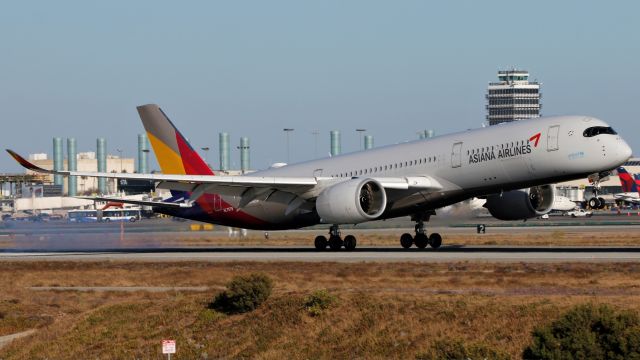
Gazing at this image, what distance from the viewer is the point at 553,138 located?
144 ft

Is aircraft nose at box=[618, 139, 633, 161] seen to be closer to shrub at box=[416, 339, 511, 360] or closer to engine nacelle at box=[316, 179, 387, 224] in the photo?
engine nacelle at box=[316, 179, 387, 224]

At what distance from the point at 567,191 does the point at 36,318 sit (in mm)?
135902

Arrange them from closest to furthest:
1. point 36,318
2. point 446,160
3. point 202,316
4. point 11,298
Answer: point 202,316, point 36,318, point 11,298, point 446,160

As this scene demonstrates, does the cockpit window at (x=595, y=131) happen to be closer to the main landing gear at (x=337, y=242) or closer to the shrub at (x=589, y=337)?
the main landing gear at (x=337, y=242)

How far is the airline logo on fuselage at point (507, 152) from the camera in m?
44.3

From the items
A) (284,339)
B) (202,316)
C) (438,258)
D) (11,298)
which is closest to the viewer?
(284,339)

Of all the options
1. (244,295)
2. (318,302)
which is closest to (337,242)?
(244,295)

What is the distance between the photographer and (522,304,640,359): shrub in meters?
22.7

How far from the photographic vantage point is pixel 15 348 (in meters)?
31.8

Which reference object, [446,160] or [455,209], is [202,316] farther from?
[455,209]

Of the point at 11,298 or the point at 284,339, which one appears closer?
the point at 284,339

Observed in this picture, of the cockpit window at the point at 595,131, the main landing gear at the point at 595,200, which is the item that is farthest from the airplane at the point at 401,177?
the main landing gear at the point at 595,200

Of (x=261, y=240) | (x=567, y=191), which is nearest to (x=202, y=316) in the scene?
(x=261, y=240)

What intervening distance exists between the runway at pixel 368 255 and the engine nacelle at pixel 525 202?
197 centimetres
